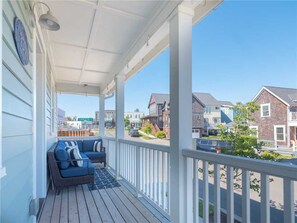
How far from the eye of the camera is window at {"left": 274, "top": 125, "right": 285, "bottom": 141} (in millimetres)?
1178

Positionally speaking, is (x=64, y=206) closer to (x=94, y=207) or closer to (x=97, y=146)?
(x=94, y=207)

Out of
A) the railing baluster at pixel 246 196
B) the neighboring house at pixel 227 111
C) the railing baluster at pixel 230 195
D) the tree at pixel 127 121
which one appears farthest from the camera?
the tree at pixel 127 121

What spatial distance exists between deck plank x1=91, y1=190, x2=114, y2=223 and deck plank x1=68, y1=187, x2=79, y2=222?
1.02ft

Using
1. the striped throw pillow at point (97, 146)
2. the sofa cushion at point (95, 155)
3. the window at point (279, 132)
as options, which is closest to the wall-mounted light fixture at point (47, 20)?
the window at point (279, 132)

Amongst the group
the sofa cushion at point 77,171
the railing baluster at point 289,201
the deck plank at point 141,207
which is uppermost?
the railing baluster at point 289,201

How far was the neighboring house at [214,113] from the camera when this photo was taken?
1.82 metres

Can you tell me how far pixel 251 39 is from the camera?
1.54 metres

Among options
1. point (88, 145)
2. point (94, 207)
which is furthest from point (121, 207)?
point (88, 145)

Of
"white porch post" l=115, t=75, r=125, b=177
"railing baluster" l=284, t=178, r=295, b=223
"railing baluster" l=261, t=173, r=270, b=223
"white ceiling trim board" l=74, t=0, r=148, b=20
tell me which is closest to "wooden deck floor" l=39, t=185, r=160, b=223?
"white porch post" l=115, t=75, r=125, b=177

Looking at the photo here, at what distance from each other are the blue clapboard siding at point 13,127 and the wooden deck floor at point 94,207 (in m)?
0.79

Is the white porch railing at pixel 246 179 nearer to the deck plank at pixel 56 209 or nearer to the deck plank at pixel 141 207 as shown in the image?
the deck plank at pixel 141 207

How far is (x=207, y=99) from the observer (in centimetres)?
200

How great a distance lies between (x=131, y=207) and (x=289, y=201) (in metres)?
2.23

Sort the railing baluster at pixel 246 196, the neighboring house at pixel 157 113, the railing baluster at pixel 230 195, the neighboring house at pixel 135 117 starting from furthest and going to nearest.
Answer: the neighboring house at pixel 135 117 < the neighboring house at pixel 157 113 < the railing baluster at pixel 230 195 < the railing baluster at pixel 246 196
